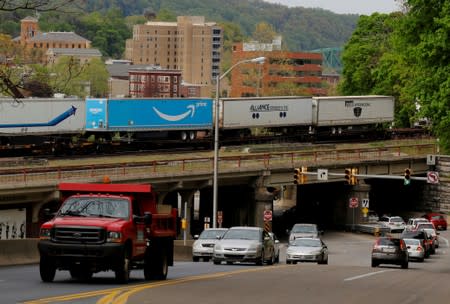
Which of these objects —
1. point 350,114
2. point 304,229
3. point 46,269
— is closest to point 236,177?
point 304,229

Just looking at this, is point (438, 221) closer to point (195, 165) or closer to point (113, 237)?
point (195, 165)

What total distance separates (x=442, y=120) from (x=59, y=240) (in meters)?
30.4

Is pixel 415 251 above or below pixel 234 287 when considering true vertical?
below

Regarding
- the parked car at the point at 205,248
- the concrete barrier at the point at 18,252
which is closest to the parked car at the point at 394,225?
the parked car at the point at 205,248

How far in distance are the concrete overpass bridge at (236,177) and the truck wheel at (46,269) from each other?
31610 mm

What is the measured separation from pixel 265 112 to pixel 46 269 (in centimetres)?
6509

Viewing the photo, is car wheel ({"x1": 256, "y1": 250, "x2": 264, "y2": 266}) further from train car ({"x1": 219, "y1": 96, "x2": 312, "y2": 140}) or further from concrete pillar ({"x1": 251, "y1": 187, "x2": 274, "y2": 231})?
train car ({"x1": 219, "y1": 96, "x2": 312, "y2": 140})

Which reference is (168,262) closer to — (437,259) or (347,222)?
(437,259)

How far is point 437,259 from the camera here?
179ft

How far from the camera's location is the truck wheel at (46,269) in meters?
24.4

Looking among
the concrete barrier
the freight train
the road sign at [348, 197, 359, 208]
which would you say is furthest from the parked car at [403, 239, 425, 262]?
the road sign at [348, 197, 359, 208]

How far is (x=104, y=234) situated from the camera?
23750mm

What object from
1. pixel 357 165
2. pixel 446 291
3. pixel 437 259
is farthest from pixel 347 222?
pixel 446 291

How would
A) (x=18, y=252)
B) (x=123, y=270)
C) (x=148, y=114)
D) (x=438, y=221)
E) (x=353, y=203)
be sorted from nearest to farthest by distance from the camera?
(x=123, y=270)
(x=18, y=252)
(x=353, y=203)
(x=438, y=221)
(x=148, y=114)
